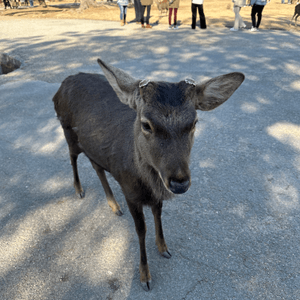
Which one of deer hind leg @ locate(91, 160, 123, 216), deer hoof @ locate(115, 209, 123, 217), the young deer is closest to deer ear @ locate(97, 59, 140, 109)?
the young deer

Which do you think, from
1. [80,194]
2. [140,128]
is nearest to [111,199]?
[80,194]

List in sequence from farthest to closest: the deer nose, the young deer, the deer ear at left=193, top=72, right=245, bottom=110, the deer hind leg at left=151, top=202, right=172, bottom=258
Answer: the deer hind leg at left=151, top=202, right=172, bottom=258 < the deer ear at left=193, top=72, right=245, bottom=110 < the young deer < the deer nose

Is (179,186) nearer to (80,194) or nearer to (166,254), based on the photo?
(166,254)

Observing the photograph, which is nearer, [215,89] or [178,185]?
[178,185]

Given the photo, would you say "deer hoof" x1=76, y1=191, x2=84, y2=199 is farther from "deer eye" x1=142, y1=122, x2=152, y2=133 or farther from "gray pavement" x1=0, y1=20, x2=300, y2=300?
"deer eye" x1=142, y1=122, x2=152, y2=133

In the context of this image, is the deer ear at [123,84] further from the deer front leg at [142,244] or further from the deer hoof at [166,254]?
the deer hoof at [166,254]

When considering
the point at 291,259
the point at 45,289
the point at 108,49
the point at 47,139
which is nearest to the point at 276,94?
the point at 291,259

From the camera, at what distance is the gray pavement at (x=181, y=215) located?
2.59 metres

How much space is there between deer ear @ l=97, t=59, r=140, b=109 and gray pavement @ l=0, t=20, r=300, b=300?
1.72m

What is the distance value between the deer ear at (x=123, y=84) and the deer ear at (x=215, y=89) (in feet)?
1.75

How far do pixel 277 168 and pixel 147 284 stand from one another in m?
2.65

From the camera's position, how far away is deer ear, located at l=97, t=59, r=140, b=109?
7.33 feet

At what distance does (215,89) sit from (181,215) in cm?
176

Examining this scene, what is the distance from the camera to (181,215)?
3312 millimetres
